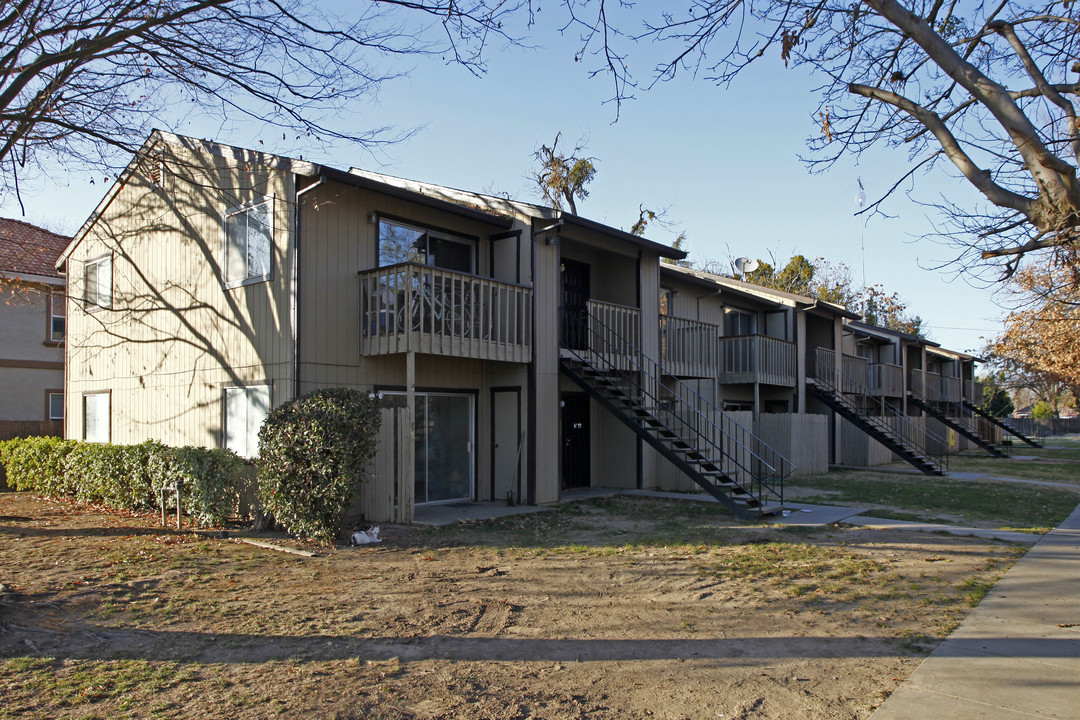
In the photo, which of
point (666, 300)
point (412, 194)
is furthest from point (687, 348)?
point (412, 194)

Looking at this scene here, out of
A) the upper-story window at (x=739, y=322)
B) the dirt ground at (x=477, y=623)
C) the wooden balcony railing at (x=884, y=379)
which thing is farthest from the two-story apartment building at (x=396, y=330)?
the wooden balcony railing at (x=884, y=379)

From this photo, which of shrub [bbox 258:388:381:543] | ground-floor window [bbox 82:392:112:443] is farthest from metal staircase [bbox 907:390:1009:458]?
ground-floor window [bbox 82:392:112:443]

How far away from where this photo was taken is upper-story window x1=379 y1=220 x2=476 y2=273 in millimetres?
13927

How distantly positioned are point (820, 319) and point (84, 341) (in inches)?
933

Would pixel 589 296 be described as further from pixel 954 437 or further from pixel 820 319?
pixel 954 437

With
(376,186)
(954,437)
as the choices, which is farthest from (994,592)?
(954,437)

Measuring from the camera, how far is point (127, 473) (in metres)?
13.5

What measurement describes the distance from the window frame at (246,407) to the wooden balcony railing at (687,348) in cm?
932

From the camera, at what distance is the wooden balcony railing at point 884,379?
31.3 m

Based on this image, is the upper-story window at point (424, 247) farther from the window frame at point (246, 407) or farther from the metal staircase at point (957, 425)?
the metal staircase at point (957, 425)

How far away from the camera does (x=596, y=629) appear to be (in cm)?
670

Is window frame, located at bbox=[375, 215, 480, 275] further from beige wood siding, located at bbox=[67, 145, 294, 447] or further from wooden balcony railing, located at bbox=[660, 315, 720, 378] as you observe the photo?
wooden balcony railing, located at bbox=[660, 315, 720, 378]

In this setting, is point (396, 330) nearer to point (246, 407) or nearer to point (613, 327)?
point (246, 407)

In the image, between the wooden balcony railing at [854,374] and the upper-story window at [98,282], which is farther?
the wooden balcony railing at [854,374]
